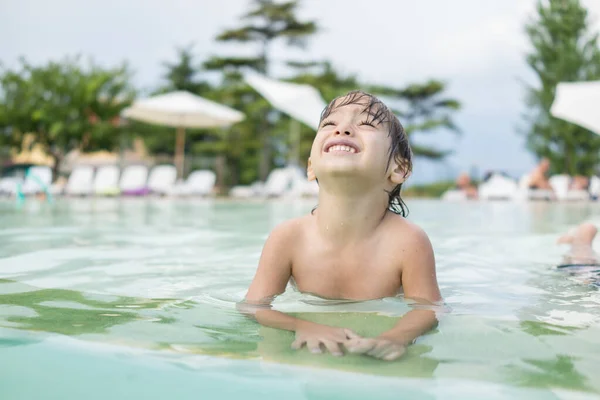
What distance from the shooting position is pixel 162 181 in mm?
17625

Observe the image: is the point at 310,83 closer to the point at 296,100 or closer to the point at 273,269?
the point at 296,100

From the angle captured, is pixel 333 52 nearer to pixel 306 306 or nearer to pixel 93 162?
pixel 93 162

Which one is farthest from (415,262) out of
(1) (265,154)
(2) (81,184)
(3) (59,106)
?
(3) (59,106)

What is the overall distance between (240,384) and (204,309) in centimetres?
91

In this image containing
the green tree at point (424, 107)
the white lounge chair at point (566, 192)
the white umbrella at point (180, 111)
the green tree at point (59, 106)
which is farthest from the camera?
the green tree at point (424, 107)

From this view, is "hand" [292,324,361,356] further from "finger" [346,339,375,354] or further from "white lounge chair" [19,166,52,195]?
"white lounge chair" [19,166,52,195]

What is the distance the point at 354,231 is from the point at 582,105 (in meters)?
8.45

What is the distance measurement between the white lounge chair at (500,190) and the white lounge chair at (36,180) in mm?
11827

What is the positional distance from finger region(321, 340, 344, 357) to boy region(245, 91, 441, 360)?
0.37m

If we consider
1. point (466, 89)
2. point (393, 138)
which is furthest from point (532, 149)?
point (393, 138)

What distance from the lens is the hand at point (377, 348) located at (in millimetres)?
1381

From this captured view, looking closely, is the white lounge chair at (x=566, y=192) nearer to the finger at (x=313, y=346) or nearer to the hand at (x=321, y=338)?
the hand at (x=321, y=338)

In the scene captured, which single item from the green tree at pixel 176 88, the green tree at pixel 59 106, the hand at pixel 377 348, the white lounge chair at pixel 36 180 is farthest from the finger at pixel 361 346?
the green tree at pixel 176 88

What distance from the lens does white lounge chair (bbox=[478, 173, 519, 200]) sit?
55.2ft
